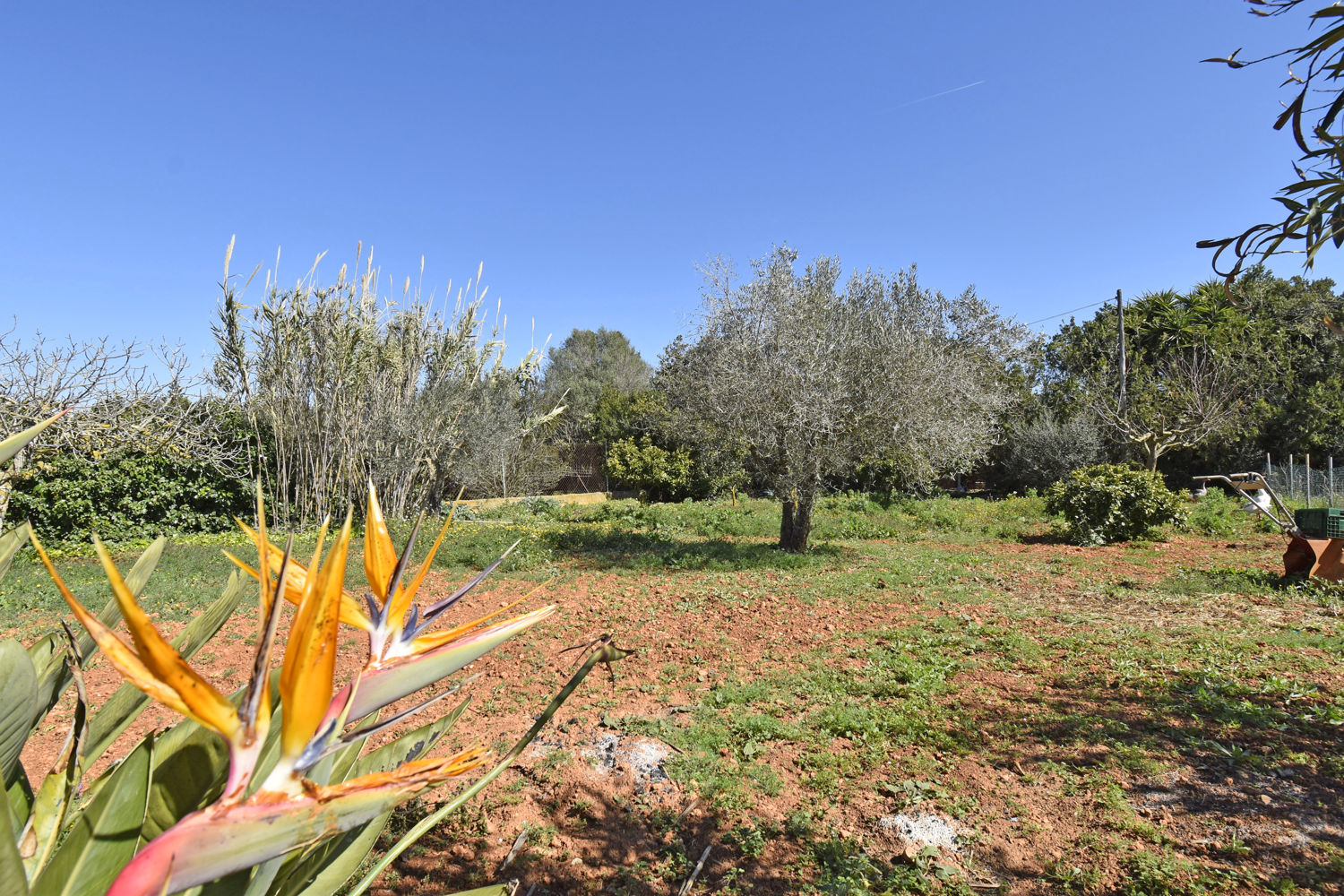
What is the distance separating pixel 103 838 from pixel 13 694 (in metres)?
0.18

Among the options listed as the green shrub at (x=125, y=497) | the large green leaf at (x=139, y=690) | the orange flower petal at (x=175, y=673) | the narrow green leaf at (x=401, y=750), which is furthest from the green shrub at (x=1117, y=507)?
the green shrub at (x=125, y=497)

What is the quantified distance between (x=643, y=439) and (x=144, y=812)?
18244mm

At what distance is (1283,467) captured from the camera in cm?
1714

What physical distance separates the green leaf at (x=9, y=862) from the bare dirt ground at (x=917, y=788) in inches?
96.4

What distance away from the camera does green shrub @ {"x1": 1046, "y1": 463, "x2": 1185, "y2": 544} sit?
1073cm

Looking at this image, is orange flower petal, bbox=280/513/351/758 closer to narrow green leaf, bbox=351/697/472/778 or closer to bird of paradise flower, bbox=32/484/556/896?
bird of paradise flower, bbox=32/484/556/896

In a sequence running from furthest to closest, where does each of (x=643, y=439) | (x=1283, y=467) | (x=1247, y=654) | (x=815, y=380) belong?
1. (x=643, y=439)
2. (x=1283, y=467)
3. (x=815, y=380)
4. (x=1247, y=654)

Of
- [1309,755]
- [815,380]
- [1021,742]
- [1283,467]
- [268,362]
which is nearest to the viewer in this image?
[1309,755]

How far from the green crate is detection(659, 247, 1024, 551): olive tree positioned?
3.51m

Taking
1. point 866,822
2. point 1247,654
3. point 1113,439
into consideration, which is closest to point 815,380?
point 1247,654

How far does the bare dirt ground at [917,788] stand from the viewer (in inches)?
105

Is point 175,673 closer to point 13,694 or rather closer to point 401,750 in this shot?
point 13,694

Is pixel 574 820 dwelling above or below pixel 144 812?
below

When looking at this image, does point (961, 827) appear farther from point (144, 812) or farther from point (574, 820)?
point (144, 812)
